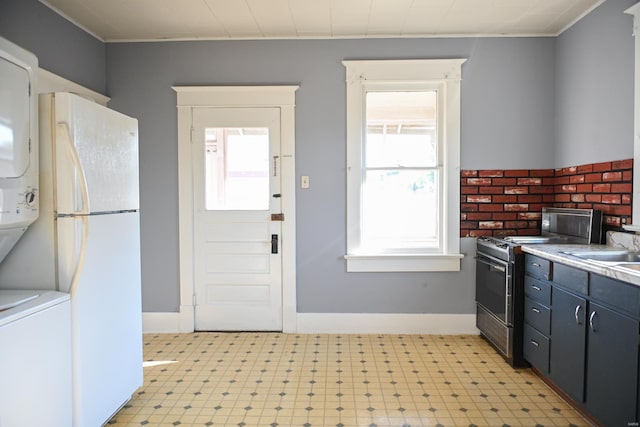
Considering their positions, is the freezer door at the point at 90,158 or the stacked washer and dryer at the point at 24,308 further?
the freezer door at the point at 90,158

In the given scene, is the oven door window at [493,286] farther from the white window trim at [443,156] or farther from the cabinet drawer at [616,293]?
the cabinet drawer at [616,293]

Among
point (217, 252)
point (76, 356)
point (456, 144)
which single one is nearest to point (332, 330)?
point (217, 252)

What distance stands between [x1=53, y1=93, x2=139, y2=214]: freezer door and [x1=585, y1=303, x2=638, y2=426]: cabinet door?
8.46 ft

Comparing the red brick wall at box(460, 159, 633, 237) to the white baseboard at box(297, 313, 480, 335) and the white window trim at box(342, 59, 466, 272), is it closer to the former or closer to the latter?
the white window trim at box(342, 59, 466, 272)

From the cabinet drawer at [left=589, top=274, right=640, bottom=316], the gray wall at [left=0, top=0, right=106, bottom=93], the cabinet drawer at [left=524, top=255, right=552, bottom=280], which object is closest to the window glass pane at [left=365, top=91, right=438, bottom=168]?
the cabinet drawer at [left=524, top=255, right=552, bottom=280]

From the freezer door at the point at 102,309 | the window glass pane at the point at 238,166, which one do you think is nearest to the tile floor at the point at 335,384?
the freezer door at the point at 102,309

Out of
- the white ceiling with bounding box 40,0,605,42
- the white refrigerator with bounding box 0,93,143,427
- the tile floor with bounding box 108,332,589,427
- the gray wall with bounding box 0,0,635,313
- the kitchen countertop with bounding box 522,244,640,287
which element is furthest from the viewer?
the gray wall with bounding box 0,0,635,313

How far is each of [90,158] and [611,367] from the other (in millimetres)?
2727

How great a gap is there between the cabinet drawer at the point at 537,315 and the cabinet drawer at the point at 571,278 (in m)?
0.25

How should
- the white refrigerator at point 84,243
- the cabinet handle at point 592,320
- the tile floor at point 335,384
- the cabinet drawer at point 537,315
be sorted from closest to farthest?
the white refrigerator at point 84,243
the cabinet handle at point 592,320
the tile floor at point 335,384
the cabinet drawer at point 537,315

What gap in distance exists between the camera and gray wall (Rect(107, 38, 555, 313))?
3.78 m

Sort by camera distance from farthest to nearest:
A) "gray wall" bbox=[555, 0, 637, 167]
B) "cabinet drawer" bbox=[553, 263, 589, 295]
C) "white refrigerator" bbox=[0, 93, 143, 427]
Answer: "gray wall" bbox=[555, 0, 637, 167]
"cabinet drawer" bbox=[553, 263, 589, 295]
"white refrigerator" bbox=[0, 93, 143, 427]

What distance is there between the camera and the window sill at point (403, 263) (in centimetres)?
383

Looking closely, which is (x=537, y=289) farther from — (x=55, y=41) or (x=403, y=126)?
(x=55, y=41)
